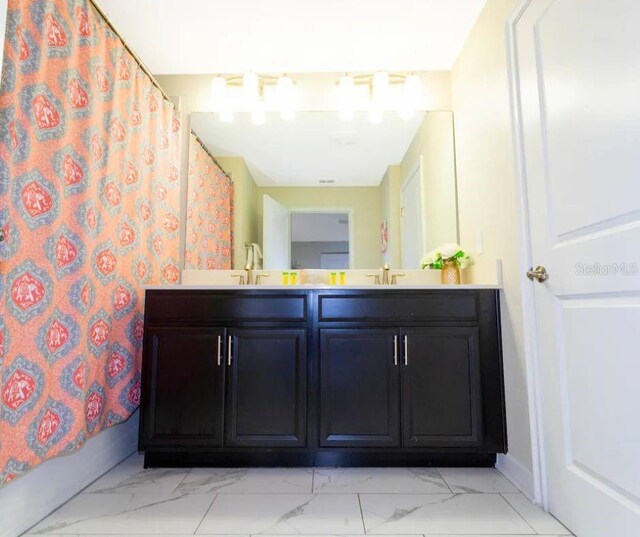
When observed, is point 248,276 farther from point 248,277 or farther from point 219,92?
point 219,92

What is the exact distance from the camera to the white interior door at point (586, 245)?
3.41 feet

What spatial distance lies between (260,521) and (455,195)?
195 centimetres

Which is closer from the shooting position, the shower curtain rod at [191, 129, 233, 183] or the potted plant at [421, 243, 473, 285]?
the potted plant at [421, 243, 473, 285]

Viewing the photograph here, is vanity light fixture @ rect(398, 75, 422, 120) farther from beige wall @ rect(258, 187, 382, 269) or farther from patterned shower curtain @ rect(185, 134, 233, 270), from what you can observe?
patterned shower curtain @ rect(185, 134, 233, 270)

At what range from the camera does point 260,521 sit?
4.41 ft

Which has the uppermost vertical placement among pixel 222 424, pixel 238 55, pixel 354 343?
pixel 238 55

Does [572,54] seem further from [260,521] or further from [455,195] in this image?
[260,521]

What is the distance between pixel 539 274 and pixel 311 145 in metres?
1.56

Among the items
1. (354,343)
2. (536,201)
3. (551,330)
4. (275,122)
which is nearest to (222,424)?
(354,343)

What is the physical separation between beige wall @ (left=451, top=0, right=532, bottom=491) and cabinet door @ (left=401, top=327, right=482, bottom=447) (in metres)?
0.15

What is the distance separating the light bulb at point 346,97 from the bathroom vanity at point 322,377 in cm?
121

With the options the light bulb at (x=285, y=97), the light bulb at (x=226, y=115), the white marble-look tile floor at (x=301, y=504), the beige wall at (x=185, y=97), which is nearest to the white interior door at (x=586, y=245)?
the white marble-look tile floor at (x=301, y=504)

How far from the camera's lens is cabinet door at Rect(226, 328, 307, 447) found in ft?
5.66

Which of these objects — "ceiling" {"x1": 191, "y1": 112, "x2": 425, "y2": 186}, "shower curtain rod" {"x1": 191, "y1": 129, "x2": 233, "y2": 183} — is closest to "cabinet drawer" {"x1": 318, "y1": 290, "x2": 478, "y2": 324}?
"ceiling" {"x1": 191, "y1": 112, "x2": 425, "y2": 186}
